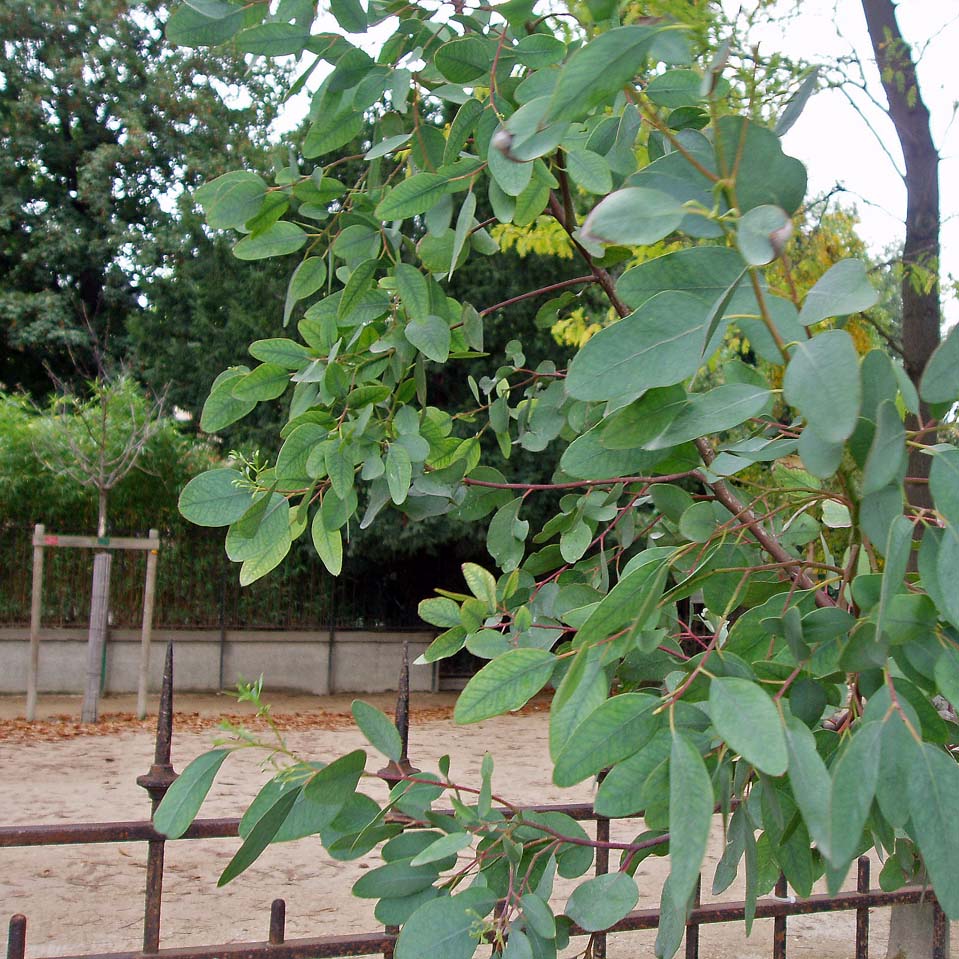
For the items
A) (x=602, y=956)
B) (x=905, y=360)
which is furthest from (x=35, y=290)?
(x=602, y=956)

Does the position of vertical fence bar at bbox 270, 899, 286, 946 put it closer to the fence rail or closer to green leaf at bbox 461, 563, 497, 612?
green leaf at bbox 461, 563, 497, 612

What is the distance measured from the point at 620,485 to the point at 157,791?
47.0 inches

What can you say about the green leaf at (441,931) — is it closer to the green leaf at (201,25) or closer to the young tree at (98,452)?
the green leaf at (201,25)

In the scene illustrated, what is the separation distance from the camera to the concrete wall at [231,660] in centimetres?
1117

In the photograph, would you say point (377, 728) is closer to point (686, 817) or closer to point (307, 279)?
point (686, 817)

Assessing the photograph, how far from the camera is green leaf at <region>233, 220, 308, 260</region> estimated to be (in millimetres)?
1123

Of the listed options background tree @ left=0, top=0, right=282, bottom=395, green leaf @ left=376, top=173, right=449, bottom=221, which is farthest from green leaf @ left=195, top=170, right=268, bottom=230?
background tree @ left=0, top=0, right=282, bottom=395

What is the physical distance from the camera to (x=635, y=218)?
0.52 m

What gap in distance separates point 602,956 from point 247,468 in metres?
1.27

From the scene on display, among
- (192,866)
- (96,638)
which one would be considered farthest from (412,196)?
(96,638)

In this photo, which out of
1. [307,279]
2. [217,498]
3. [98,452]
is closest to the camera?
[217,498]

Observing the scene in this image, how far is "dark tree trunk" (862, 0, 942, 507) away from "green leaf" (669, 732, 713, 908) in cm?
391

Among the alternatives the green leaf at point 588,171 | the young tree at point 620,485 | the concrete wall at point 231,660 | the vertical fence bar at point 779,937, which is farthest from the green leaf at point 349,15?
the concrete wall at point 231,660

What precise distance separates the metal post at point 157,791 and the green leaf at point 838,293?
4.94ft
